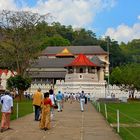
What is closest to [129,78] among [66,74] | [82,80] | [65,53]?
[82,80]

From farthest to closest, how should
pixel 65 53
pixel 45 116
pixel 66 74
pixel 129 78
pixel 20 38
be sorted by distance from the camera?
pixel 65 53, pixel 66 74, pixel 129 78, pixel 20 38, pixel 45 116

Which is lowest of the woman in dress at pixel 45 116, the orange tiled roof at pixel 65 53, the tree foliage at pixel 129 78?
the woman in dress at pixel 45 116

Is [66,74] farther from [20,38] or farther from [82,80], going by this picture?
[20,38]

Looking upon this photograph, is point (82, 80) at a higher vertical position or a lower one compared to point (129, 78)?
higher

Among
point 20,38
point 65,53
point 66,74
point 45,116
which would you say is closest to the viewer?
point 45,116

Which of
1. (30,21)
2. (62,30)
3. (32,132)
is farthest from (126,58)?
(32,132)

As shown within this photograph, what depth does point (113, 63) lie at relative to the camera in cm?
16112

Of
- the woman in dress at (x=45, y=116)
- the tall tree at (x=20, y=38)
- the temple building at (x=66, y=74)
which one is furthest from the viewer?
the temple building at (x=66, y=74)

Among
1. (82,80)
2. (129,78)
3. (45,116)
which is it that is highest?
(82,80)

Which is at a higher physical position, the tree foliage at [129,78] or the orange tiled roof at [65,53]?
the orange tiled roof at [65,53]

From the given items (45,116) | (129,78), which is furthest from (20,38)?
(45,116)

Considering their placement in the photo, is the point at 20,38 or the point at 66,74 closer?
the point at 20,38

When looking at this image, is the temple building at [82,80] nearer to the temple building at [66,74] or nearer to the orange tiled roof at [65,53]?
the temple building at [66,74]

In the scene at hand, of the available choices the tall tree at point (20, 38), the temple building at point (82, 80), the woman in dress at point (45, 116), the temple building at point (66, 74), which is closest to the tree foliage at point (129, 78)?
the temple building at point (82, 80)
